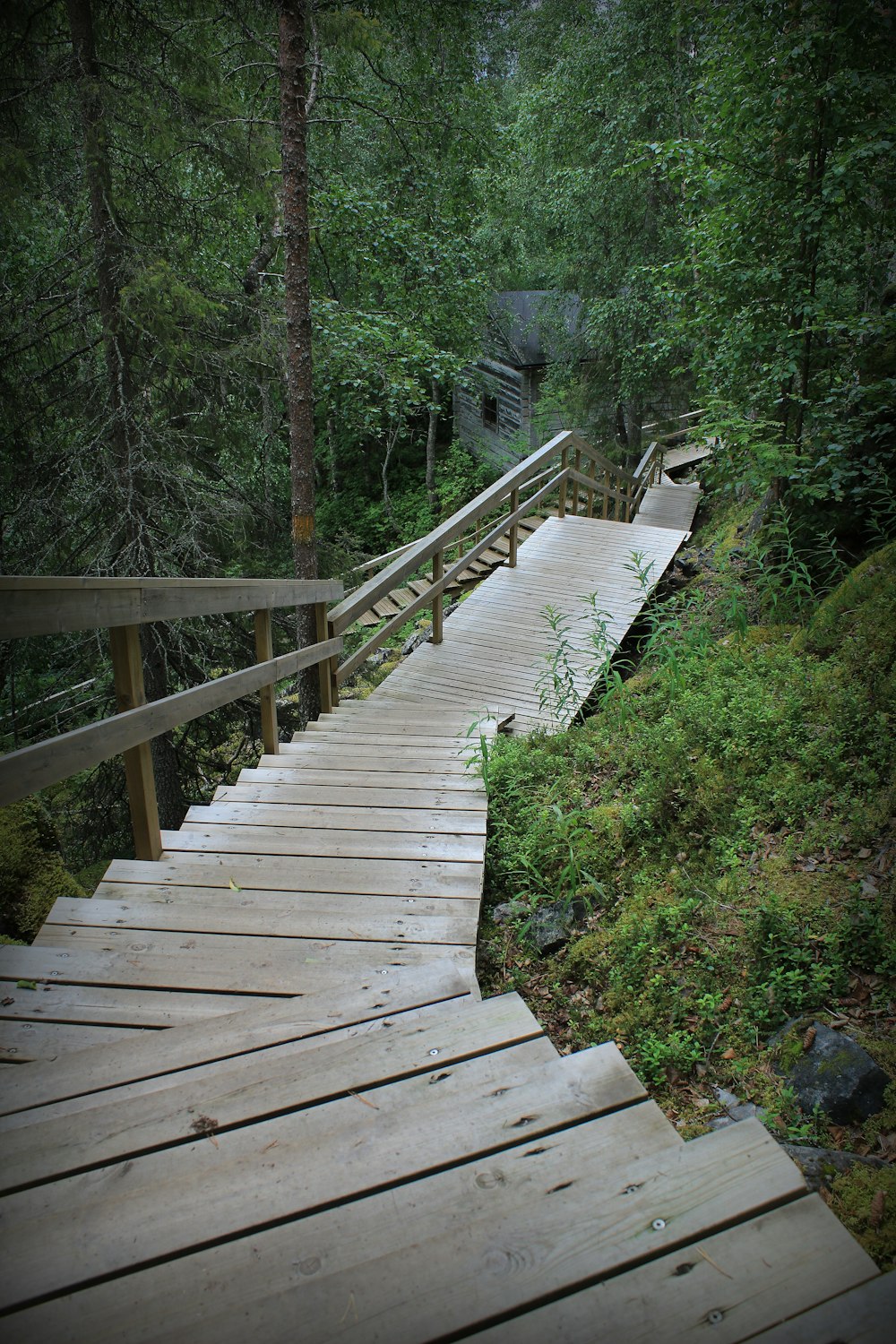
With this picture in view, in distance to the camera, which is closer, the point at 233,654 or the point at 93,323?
the point at 93,323

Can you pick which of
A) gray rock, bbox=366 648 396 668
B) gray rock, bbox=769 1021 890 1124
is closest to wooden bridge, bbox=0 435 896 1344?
gray rock, bbox=769 1021 890 1124

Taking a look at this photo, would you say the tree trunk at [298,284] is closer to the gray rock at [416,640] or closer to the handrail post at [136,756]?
the gray rock at [416,640]

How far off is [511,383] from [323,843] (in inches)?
855

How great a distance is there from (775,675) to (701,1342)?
3571 millimetres

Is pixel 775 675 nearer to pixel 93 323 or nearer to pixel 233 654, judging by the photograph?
pixel 233 654

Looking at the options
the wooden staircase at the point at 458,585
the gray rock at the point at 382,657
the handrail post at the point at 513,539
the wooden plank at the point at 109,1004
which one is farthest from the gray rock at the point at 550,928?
the gray rock at the point at 382,657

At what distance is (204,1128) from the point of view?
1484mm

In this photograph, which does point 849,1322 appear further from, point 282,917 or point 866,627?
point 866,627

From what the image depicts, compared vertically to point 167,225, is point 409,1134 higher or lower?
lower

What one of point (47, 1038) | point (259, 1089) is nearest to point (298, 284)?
point (47, 1038)

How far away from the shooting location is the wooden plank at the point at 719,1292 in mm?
1121

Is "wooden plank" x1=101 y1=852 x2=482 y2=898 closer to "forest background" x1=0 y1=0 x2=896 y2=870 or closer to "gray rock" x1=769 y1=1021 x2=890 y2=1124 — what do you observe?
"gray rock" x1=769 y1=1021 x2=890 y2=1124

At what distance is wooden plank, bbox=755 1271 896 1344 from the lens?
3.52ft

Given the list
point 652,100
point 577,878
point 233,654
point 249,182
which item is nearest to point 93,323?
point 249,182
